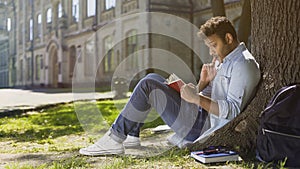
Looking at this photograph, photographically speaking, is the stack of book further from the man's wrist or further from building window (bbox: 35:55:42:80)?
building window (bbox: 35:55:42:80)

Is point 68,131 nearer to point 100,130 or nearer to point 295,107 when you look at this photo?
point 100,130

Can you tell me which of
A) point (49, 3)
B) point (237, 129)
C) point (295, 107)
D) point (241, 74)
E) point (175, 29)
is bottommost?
point (237, 129)

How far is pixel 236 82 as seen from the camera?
108 inches

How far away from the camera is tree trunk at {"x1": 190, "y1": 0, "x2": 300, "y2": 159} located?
3066 mm

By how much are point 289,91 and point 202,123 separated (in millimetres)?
882

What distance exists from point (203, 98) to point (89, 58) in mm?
24138

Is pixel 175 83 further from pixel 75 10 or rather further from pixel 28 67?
pixel 28 67

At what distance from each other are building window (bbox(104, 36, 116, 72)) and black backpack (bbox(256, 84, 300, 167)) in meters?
21.4

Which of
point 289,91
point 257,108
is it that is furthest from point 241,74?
point 257,108

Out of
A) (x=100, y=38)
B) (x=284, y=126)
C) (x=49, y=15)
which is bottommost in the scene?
(x=284, y=126)

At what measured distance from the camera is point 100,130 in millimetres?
5504

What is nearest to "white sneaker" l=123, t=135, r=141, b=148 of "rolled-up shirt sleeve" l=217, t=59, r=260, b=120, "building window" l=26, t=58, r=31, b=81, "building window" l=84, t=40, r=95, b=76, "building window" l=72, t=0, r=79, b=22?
"rolled-up shirt sleeve" l=217, t=59, r=260, b=120

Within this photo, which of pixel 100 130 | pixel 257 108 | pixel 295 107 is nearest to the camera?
pixel 295 107

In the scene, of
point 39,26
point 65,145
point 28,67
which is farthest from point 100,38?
point 65,145
